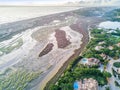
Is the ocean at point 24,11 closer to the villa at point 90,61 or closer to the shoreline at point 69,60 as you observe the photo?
the shoreline at point 69,60

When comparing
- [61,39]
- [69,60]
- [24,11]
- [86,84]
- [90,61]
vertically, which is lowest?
[69,60]

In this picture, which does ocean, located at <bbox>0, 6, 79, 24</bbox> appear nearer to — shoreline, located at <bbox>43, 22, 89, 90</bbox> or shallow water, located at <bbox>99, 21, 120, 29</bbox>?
shallow water, located at <bbox>99, 21, 120, 29</bbox>

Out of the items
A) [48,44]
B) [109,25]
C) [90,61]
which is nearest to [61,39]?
[48,44]

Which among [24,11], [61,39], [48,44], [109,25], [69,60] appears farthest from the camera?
[24,11]

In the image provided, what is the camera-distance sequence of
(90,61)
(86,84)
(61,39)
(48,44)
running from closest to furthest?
(86,84) < (90,61) < (48,44) < (61,39)

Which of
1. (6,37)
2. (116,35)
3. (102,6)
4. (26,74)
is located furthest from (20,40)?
(102,6)

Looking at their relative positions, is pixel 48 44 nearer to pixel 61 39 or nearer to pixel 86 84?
pixel 61 39

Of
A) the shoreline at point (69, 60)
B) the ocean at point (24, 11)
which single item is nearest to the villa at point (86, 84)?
the shoreline at point (69, 60)

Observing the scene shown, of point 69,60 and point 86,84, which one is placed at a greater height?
point 86,84

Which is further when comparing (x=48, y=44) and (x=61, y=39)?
(x=61, y=39)
